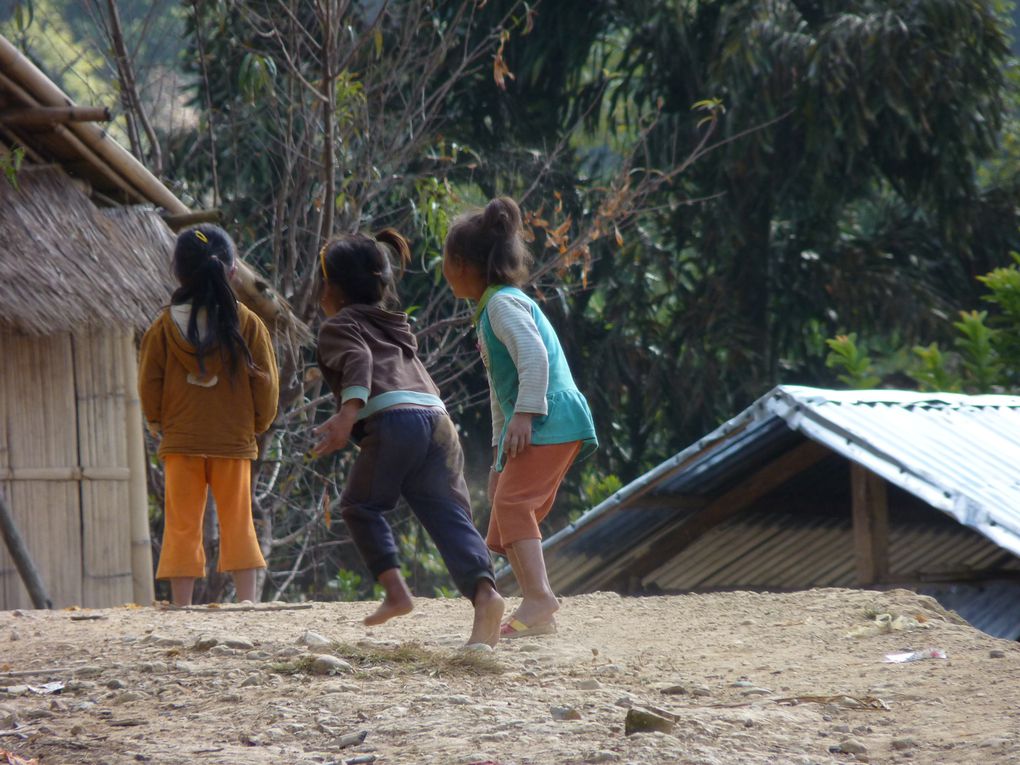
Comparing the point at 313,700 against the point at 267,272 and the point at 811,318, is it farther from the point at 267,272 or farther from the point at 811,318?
the point at 811,318

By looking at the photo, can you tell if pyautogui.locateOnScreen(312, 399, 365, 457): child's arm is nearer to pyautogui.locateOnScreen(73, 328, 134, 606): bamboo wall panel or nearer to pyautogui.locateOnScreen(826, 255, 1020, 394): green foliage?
pyautogui.locateOnScreen(73, 328, 134, 606): bamboo wall panel

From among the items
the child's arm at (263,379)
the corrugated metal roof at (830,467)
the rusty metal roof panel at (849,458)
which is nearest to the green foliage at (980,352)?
the rusty metal roof panel at (849,458)

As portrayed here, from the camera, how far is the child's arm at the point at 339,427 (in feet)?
12.8

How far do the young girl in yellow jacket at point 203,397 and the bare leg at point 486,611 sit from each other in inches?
79.2

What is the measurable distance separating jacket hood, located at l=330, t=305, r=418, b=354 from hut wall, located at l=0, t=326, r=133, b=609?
280 cm

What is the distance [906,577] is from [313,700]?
452 centimetres

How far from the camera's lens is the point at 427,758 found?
2.72 m

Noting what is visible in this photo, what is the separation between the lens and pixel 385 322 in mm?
4227

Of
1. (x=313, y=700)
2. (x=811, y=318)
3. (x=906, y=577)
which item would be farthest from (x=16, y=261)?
(x=811, y=318)

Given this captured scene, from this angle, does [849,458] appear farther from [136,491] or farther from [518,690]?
[136,491]

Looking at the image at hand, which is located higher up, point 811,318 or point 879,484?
point 811,318

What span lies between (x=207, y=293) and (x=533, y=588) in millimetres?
2044

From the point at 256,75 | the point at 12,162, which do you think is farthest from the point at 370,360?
the point at 256,75

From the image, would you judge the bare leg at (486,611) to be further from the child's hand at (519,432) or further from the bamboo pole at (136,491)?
the bamboo pole at (136,491)
